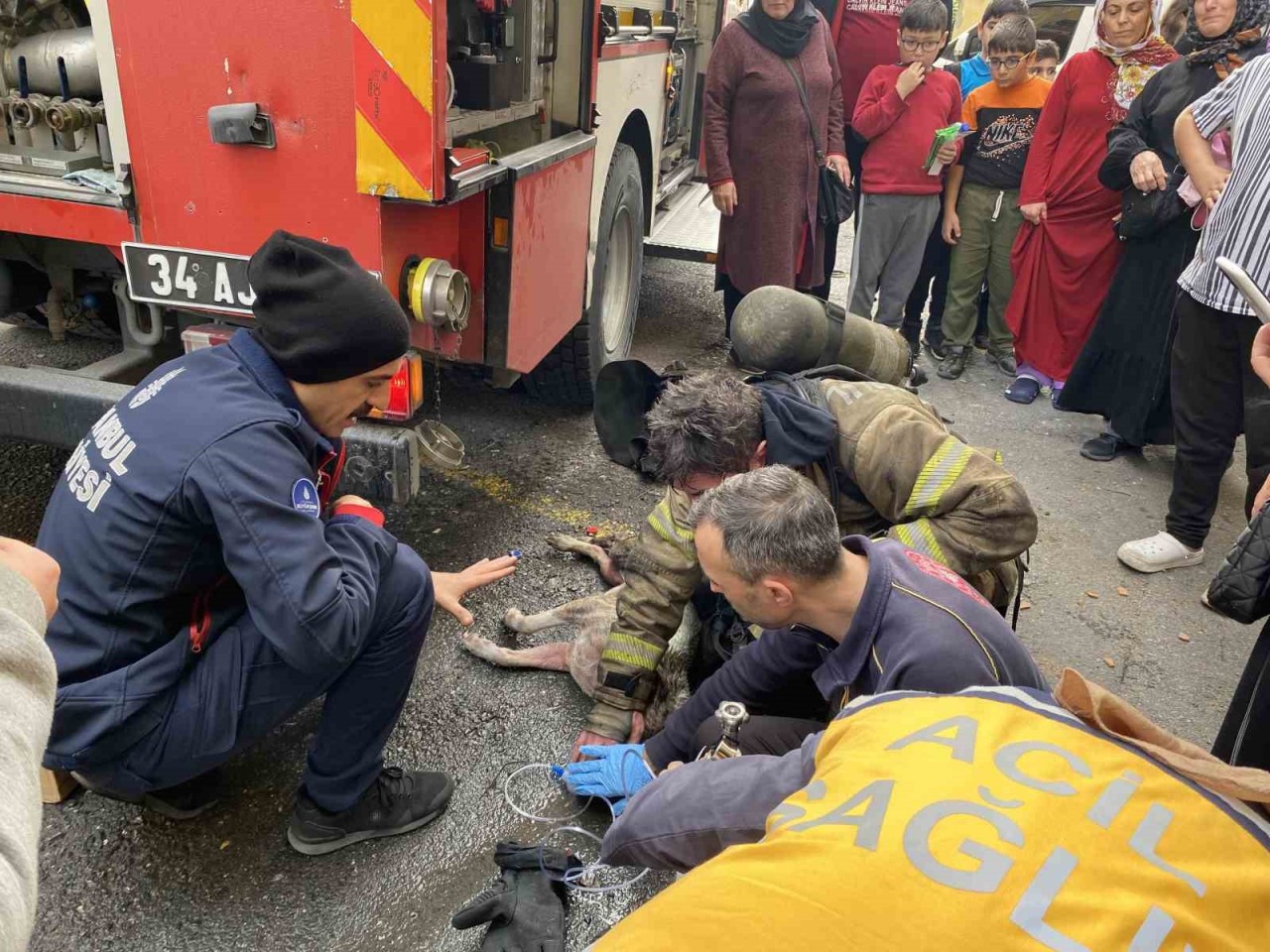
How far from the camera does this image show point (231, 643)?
68.2 inches

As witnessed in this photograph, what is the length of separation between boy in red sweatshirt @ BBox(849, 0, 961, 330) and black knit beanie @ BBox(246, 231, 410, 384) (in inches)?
148

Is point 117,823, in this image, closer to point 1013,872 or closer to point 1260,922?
point 1013,872

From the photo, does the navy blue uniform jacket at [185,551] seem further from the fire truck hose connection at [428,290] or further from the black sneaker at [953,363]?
the black sneaker at [953,363]

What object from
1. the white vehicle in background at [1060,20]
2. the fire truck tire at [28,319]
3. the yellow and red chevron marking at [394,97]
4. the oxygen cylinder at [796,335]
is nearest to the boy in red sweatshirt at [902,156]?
the oxygen cylinder at [796,335]

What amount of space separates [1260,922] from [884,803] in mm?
354

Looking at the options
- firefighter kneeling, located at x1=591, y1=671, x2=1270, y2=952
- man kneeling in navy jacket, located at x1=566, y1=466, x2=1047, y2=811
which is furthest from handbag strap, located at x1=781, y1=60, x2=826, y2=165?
firefighter kneeling, located at x1=591, y1=671, x2=1270, y2=952

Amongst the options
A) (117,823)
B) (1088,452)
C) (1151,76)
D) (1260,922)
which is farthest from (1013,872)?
(1151,76)

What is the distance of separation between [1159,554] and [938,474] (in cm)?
167

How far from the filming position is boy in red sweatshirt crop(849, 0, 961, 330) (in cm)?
460

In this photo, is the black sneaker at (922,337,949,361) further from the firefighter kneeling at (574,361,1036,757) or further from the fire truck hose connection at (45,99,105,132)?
the fire truck hose connection at (45,99,105,132)

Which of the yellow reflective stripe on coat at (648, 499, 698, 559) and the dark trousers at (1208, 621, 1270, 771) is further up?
the yellow reflective stripe on coat at (648, 499, 698, 559)

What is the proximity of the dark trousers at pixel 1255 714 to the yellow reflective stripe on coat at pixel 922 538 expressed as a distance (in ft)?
2.15

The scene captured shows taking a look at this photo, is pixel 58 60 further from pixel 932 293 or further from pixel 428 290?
pixel 932 293

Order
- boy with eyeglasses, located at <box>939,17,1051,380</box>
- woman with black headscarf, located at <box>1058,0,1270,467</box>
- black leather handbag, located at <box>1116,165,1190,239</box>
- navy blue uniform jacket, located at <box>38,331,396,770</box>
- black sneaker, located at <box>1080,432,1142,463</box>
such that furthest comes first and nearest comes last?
boy with eyeglasses, located at <box>939,17,1051,380</box> → black sneaker, located at <box>1080,432,1142,463</box> → black leather handbag, located at <box>1116,165,1190,239</box> → woman with black headscarf, located at <box>1058,0,1270,467</box> → navy blue uniform jacket, located at <box>38,331,396,770</box>
